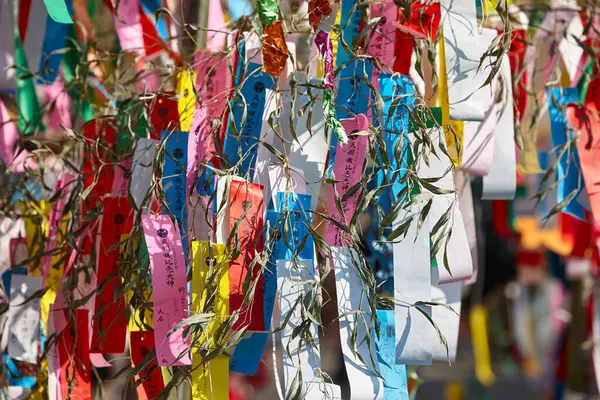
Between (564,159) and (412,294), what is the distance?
65cm

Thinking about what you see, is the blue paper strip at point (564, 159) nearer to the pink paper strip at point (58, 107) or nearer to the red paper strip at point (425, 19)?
the red paper strip at point (425, 19)

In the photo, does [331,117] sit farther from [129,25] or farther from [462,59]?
[129,25]

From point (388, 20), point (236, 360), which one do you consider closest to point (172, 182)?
point (236, 360)

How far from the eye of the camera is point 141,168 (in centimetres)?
162

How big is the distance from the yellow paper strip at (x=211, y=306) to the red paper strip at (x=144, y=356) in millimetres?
166

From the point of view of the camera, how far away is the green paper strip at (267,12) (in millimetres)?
1372

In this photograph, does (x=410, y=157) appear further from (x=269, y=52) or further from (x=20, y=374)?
(x=20, y=374)

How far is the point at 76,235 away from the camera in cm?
165

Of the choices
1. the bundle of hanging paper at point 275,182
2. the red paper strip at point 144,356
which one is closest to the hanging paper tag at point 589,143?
the bundle of hanging paper at point 275,182

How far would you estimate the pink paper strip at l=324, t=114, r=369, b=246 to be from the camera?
1.40 metres

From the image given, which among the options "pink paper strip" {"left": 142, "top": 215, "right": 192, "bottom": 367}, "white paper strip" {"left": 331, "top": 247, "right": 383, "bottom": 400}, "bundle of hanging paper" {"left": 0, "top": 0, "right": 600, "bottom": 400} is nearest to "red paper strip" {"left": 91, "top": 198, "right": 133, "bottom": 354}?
"bundle of hanging paper" {"left": 0, "top": 0, "right": 600, "bottom": 400}

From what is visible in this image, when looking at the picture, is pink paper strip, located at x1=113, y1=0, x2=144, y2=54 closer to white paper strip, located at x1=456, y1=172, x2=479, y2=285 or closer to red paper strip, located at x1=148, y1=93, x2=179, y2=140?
red paper strip, located at x1=148, y1=93, x2=179, y2=140

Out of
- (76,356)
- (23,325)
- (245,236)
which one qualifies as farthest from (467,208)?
(23,325)

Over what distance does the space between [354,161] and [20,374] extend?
3.13ft
